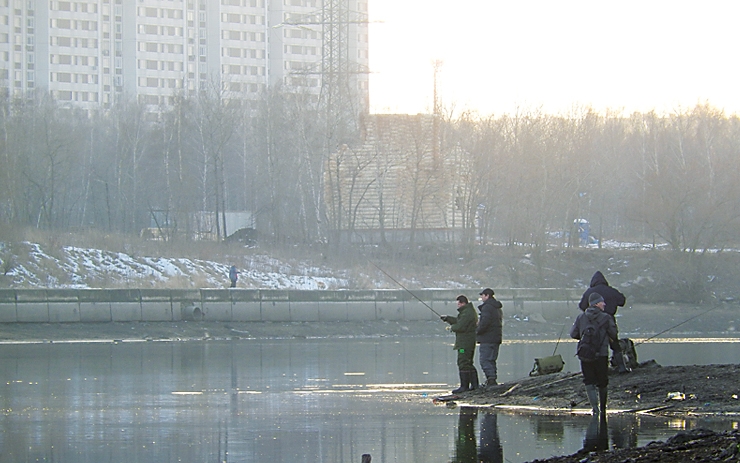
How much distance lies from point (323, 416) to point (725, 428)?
5.19m

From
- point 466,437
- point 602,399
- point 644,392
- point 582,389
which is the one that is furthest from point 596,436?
point 582,389

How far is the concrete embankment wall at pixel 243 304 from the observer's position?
33.3m

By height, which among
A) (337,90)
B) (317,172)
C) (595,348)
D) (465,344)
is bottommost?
(465,344)

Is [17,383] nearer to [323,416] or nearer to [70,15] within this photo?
[323,416]

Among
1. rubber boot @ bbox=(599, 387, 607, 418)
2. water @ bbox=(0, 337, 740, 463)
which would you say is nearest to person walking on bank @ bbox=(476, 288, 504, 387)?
water @ bbox=(0, 337, 740, 463)

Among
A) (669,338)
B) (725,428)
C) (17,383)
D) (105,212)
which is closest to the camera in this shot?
(725,428)

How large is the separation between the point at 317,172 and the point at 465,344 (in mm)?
46591

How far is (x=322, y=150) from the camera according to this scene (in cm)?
6247

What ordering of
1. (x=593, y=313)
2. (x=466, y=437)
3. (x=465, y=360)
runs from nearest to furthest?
(x=466, y=437) < (x=593, y=313) < (x=465, y=360)

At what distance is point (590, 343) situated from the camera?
44.3ft

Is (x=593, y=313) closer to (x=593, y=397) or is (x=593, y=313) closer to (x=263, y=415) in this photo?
(x=593, y=397)

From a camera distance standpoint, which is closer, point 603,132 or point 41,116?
point 41,116

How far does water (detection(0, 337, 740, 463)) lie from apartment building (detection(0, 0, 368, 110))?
11009cm

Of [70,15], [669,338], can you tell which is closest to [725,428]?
[669,338]
